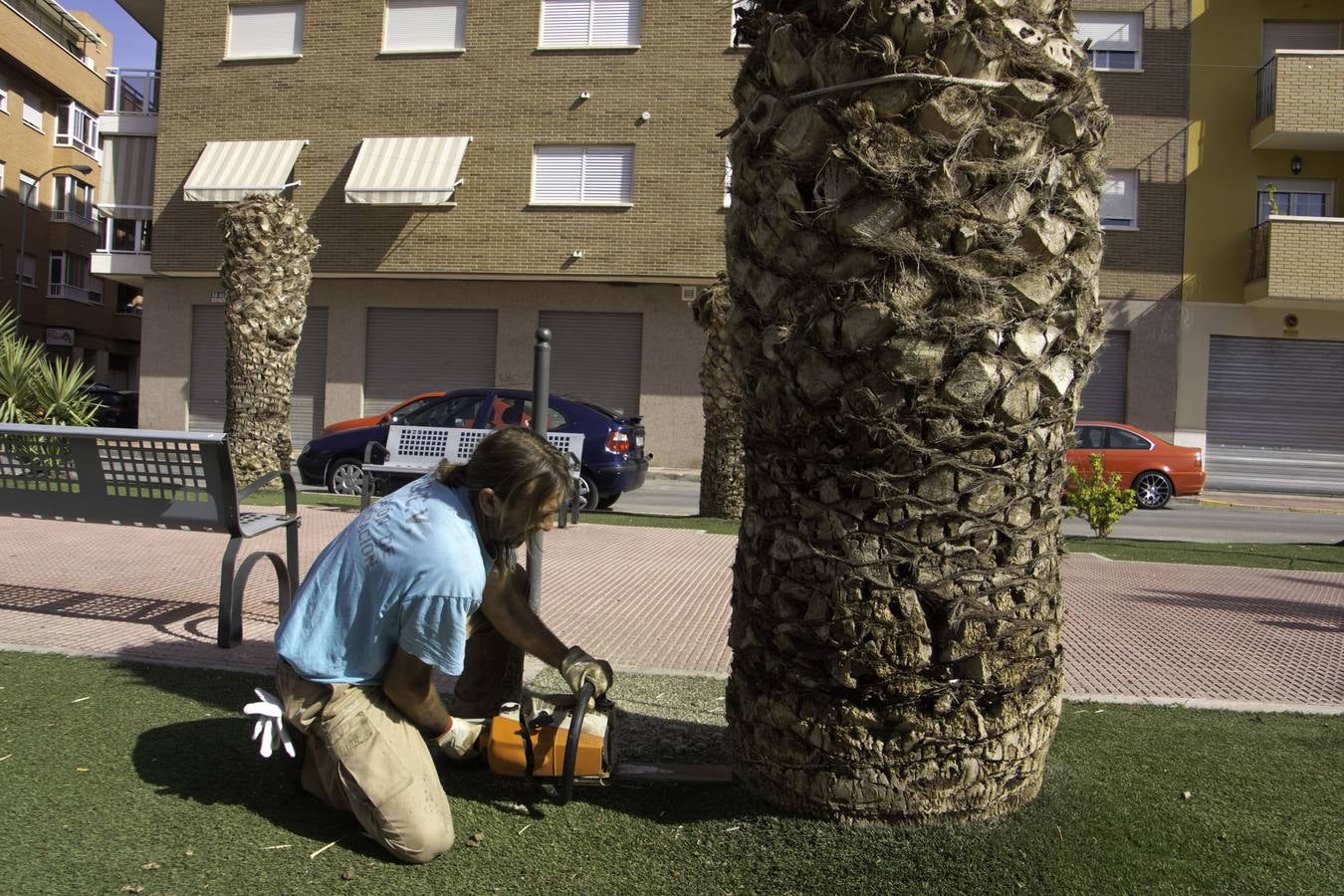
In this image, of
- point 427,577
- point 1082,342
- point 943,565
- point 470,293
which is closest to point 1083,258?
point 1082,342

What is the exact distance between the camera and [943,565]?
2.92 meters

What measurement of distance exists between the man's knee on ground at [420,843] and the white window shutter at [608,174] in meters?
21.5

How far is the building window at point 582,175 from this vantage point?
77.2ft

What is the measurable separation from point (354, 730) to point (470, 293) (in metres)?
22.6

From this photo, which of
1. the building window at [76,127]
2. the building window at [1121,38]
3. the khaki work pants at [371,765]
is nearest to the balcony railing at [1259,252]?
the building window at [1121,38]

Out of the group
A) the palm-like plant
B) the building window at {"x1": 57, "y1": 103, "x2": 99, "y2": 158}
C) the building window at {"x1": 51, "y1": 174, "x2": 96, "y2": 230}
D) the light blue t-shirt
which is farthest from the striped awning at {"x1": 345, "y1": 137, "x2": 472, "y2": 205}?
the building window at {"x1": 57, "y1": 103, "x2": 99, "y2": 158}

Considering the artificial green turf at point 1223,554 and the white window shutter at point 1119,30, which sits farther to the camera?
the white window shutter at point 1119,30

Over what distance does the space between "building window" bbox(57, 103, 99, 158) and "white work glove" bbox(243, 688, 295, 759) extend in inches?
1888

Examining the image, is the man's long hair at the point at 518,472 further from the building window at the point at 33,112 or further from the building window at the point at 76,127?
the building window at the point at 76,127

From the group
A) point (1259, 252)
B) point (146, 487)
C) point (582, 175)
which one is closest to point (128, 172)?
point (582, 175)

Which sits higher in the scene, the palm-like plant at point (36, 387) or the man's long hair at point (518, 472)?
the palm-like plant at point (36, 387)

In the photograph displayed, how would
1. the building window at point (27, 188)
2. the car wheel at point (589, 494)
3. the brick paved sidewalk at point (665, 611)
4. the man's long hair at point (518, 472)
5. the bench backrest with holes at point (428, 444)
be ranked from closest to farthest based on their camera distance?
1. the man's long hair at point (518, 472)
2. the brick paved sidewalk at point (665, 611)
3. the bench backrest with holes at point (428, 444)
4. the car wheel at point (589, 494)
5. the building window at point (27, 188)

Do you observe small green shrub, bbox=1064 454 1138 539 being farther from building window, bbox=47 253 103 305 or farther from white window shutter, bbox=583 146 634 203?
building window, bbox=47 253 103 305

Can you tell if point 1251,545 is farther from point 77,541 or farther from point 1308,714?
point 77,541
